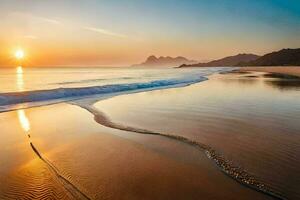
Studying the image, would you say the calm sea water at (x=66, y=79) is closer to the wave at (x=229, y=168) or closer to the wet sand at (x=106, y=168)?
the wet sand at (x=106, y=168)

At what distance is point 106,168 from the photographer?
18.5ft

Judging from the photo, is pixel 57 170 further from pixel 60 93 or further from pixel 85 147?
pixel 60 93

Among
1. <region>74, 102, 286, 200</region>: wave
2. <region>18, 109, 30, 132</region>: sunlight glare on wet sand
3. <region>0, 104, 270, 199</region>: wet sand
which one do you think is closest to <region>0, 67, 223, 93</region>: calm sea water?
<region>18, 109, 30, 132</region>: sunlight glare on wet sand

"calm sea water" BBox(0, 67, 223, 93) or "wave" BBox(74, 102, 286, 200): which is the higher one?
"calm sea water" BBox(0, 67, 223, 93)

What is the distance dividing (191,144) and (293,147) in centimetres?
257

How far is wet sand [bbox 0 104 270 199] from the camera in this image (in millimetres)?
4516

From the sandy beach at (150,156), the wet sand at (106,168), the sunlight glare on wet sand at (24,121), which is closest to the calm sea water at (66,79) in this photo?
the sunlight glare on wet sand at (24,121)

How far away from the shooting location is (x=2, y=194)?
178 inches

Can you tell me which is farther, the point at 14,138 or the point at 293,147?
the point at 14,138

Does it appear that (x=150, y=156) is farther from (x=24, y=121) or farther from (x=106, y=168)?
(x=24, y=121)

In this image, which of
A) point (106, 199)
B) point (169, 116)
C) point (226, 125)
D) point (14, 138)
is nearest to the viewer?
point (106, 199)

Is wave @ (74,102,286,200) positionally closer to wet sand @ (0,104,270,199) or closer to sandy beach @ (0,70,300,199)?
sandy beach @ (0,70,300,199)

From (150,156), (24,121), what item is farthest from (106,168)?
(24,121)

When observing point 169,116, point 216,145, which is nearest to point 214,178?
point 216,145
